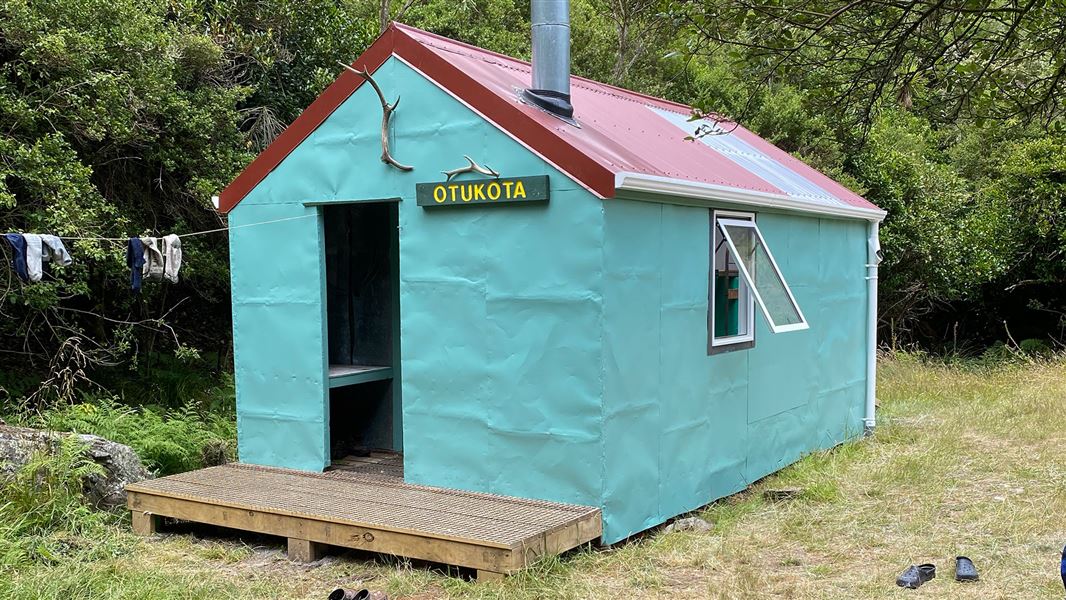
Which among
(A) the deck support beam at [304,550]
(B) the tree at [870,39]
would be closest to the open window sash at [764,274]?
(B) the tree at [870,39]

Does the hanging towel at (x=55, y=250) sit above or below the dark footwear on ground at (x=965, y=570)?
above

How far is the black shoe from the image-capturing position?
217 inches

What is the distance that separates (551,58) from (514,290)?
174 cm

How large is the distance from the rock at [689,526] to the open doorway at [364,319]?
2.63 meters

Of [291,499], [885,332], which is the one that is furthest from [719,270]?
[885,332]

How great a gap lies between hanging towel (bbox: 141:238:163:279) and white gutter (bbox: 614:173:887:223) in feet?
12.6

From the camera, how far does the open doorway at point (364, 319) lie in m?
8.25

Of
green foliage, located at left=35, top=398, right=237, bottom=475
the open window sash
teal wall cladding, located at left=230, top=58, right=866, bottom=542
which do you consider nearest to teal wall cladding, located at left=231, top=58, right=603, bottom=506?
teal wall cladding, located at left=230, top=58, right=866, bottom=542

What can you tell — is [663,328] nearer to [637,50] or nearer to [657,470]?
[657,470]

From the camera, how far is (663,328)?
6559 mm

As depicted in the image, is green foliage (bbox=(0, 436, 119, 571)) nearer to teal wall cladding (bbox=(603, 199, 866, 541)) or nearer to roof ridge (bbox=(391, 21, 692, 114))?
teal wall cladding (bbox=(603, 199, 866, 541))

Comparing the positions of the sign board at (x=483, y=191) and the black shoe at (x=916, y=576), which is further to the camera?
the sign board at (x=483, y=191)

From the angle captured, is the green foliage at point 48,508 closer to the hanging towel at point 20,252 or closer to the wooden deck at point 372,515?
the wooden deck at point 372,515

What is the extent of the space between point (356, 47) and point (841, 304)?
683 cm
